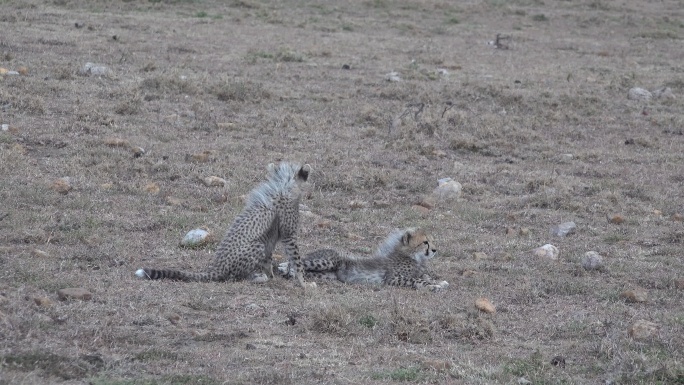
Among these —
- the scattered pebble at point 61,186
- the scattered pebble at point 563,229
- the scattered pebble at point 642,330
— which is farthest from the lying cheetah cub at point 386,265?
the scattered pebble at point 61,186

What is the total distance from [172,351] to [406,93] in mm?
10344

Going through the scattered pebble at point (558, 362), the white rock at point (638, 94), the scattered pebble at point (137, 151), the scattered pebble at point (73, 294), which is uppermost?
the scattered pebble at point (73, 294)

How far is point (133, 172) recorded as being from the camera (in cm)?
1054

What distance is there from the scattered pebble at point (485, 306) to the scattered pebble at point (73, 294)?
258cm

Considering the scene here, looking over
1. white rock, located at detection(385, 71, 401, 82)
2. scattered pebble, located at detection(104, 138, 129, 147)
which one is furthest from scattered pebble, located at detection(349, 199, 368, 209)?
white rock, located at detection(385, 71, 401, 82)

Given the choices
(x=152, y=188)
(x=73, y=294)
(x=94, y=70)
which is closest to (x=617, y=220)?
(x=152, y=188)

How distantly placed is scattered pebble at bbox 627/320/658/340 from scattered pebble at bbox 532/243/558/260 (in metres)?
2.21

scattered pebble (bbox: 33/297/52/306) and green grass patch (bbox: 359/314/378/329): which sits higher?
scattered pebble (bbox: 33/297/52/306)

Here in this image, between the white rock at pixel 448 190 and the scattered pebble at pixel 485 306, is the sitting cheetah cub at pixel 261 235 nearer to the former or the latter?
the scattered pebble at pixel 485 306

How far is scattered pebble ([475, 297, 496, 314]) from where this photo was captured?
278 inches

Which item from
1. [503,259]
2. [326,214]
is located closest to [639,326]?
[503,259]

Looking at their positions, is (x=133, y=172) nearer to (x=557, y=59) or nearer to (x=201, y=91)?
(x=201, y=91)

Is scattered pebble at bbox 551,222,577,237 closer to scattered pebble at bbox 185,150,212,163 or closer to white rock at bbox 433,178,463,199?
white rock at bbox 433,178,463,199

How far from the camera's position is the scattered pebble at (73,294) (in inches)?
257
